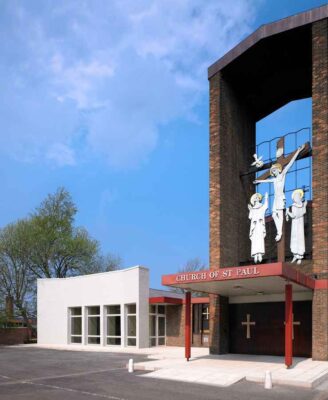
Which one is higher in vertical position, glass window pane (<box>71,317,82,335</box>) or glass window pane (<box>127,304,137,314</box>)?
glass window pane (<box>127,304,137,314</box>)

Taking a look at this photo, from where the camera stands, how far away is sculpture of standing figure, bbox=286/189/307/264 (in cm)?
2092

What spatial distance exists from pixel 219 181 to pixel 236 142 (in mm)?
2610

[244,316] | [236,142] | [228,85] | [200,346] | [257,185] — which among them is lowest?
[200,346]

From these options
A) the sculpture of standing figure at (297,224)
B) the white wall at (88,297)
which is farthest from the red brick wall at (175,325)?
the sculpture of standing figure at (297,224)

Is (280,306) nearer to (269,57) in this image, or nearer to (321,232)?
(321,232)

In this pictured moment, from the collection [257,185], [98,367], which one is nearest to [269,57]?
[257,185]

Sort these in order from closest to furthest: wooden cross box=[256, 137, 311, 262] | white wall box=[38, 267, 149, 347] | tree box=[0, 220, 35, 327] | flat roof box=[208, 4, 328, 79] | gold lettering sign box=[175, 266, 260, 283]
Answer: gold lettering sign box=[175, 266, 260, 283], flat roof box=[208, 4, 328, 79], wooden cross box=[256, 137, 311, 262], white wall box=[38, 267, 149, 347], tree box=[0, 220, 35, 327]

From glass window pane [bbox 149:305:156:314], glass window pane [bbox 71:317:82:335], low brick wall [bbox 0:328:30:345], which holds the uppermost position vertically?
glass window pane [bbox 149:305:156:314]

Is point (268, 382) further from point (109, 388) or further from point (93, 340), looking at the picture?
point (93, 340)

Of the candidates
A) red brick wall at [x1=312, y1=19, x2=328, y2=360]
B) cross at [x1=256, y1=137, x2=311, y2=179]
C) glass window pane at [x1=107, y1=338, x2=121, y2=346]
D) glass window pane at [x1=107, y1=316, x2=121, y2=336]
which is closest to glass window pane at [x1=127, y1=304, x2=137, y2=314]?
glass window pane at [x1=107, y1=316, x2=121, y2=336]

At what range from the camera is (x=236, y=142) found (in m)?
24.1

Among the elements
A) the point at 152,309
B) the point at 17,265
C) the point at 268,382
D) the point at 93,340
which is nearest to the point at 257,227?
the point at 268,382

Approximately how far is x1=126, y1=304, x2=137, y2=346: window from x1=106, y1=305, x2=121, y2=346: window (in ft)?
2.56

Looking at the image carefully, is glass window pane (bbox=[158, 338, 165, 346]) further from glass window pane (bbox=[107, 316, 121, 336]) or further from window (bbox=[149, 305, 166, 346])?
glass window pane (bbox=[107, 316, 121, 336])
